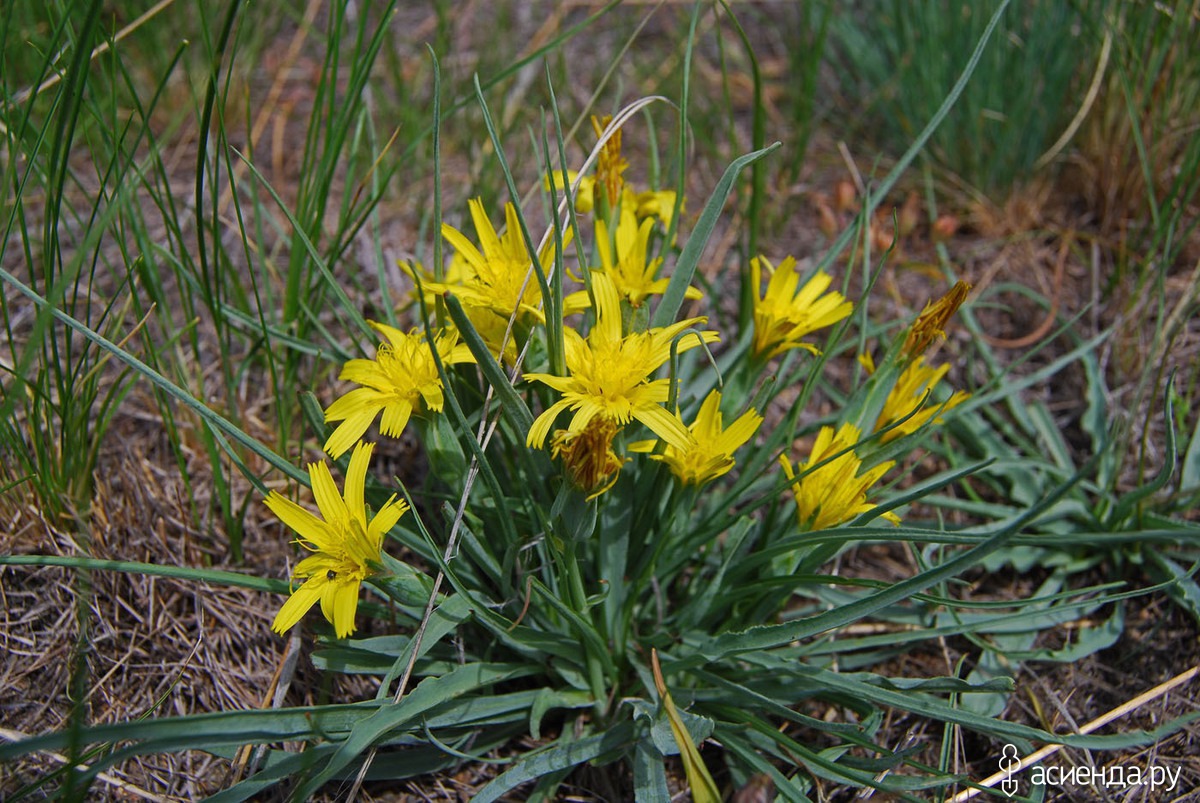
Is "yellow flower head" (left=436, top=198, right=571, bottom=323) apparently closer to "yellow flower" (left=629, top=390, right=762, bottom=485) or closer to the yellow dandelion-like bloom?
the yellow dandelion-like bloom

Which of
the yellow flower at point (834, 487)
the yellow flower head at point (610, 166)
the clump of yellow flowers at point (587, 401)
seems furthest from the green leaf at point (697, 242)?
the yellow flower at point (834, 487)

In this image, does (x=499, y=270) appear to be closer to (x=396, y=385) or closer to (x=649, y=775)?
(x=396, y=385)

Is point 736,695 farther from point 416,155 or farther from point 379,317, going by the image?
point 416,155

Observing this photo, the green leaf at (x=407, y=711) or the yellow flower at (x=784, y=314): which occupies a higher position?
the yellow flower at (x=784, y=314)

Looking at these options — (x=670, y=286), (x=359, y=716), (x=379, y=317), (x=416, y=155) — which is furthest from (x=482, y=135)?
(x=359, y=716)

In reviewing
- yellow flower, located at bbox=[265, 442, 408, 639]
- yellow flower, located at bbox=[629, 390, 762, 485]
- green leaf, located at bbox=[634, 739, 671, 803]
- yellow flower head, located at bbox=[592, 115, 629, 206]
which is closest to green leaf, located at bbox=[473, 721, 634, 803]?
green leaf, located at bbox=[634, 739, 671, 803]
